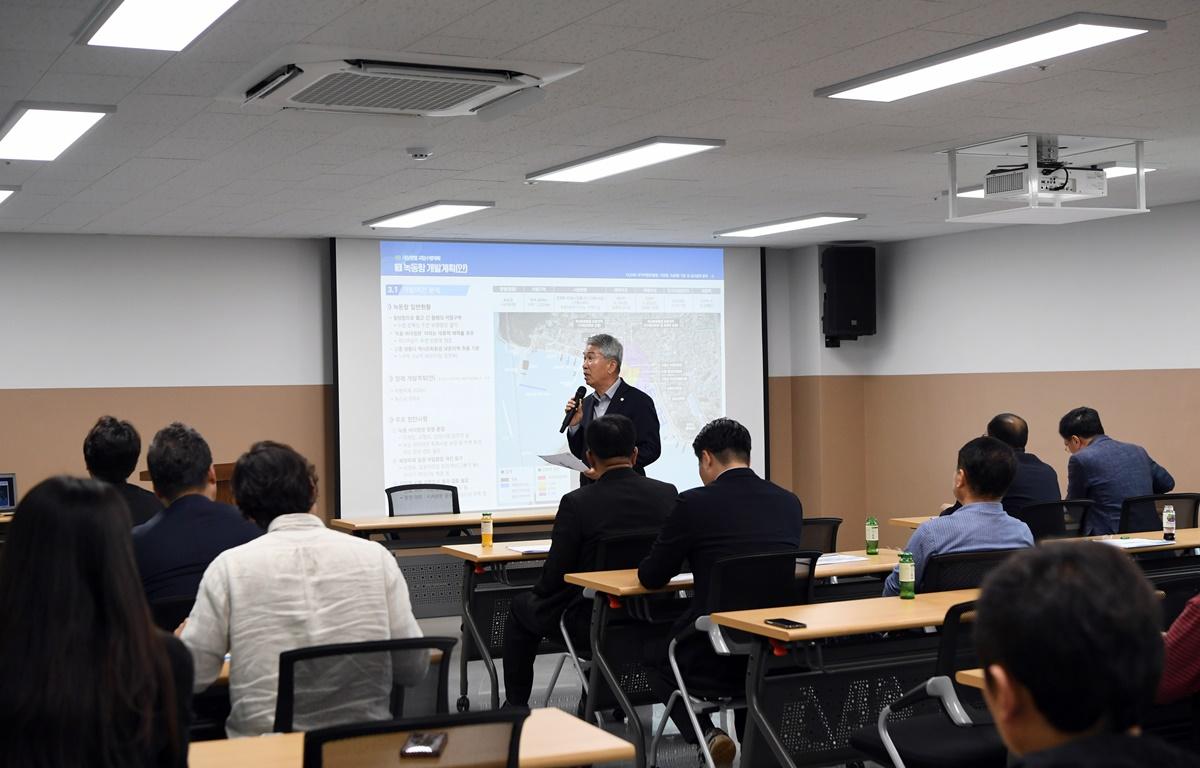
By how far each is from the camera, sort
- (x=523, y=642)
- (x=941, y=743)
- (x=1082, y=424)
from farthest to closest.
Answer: (x=1082, y=424), (x=523, y=642), (x=941, y=743)

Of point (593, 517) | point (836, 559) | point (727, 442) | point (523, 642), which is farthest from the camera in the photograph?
point (523, 642)

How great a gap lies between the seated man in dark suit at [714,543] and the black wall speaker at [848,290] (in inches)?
260

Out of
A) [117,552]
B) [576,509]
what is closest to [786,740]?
[576,509]

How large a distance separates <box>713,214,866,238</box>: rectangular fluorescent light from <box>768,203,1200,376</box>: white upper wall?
160 centimetres

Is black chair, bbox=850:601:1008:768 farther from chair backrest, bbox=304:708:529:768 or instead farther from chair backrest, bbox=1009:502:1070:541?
chair backrest, bbox=1009:502:1070:541

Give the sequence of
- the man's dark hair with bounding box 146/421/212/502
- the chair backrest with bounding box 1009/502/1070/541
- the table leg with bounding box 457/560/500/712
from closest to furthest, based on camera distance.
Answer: the man's dark hair with bounding box 146/421/212/502, the chair backrest with bounding box 1009/502/1070/541, the table leg with bounding box 457/560/500/712

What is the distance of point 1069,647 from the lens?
4.61ft

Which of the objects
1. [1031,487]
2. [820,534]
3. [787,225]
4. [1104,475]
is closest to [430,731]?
[820,534]

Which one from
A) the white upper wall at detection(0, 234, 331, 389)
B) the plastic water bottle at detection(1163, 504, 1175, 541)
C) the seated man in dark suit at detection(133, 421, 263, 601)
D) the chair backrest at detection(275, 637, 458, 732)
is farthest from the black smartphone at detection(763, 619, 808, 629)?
the white upper wall at detection(0, 234, 331, 389)

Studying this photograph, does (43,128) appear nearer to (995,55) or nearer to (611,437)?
(611,437)

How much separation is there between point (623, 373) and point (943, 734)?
7.38 m

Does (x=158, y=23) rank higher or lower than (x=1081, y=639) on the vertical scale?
higher

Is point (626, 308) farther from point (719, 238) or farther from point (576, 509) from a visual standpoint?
point (576, 509)

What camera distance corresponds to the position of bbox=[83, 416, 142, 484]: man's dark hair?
465 cm
